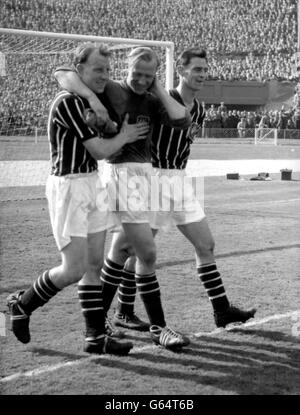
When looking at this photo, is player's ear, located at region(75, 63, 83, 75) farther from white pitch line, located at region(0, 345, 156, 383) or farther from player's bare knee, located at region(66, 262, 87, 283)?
white pitch line, located at region(0, 345, 156, 383)

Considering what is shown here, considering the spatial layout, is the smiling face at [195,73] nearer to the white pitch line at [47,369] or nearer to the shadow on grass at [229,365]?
the shadow on grass at [229,365]

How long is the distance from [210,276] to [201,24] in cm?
4309

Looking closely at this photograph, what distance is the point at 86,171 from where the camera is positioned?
189 inches

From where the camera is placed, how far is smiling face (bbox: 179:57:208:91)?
548 centimetres

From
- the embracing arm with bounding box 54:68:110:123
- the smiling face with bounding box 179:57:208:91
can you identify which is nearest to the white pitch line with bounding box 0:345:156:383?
the embracing arm with bounding box 54:68:110:123

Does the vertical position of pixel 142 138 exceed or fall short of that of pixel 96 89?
it falls short

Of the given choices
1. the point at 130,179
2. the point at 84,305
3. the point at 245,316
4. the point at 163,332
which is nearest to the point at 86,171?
the point at 130,179

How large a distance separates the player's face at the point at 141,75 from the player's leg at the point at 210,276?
1161 mm

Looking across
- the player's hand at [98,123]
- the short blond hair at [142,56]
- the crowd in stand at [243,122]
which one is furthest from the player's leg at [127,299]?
the crowd in stand at [243,122]

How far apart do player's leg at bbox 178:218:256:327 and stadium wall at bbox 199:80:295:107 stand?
45.5m

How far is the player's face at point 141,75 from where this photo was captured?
4898 mm

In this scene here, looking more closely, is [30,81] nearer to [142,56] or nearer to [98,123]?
[142,56]
